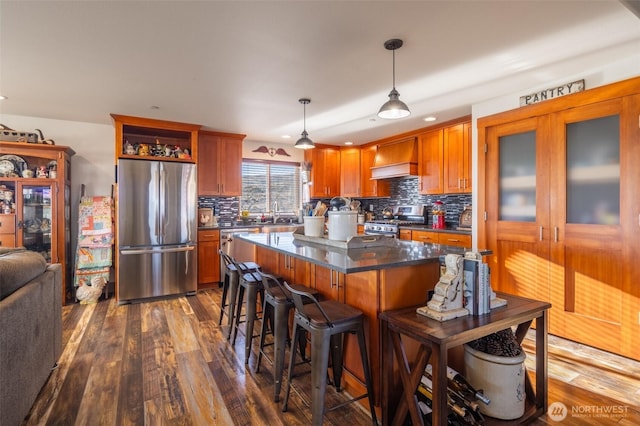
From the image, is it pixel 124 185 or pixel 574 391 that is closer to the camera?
pixel 574 391

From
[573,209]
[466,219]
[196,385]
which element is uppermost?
[573,209]

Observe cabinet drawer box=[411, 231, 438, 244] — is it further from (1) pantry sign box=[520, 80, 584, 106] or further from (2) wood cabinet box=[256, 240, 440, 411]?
(2) wood cabinet box=[256, 240, 440, 411]

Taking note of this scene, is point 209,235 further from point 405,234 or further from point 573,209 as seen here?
point 573,209

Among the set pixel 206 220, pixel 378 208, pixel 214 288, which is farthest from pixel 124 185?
pixel 378 208

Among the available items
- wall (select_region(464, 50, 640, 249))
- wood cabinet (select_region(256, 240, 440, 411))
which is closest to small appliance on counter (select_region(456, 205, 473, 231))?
wall (select_region(464, 50, 640, 249))

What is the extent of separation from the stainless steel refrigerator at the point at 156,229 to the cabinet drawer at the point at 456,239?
11.0ft

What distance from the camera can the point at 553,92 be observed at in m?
2.92

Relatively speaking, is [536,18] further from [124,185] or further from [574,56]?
[124,185]

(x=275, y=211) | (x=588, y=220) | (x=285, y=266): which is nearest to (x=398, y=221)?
(x=275, y=211)

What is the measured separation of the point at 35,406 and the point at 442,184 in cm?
459

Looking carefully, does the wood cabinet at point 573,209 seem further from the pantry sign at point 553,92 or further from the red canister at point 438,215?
the red canister at point 438,215

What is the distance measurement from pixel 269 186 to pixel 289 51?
366cm

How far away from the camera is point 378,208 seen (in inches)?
242

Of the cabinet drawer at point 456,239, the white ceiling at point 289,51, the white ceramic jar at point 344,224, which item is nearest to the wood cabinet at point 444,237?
the cabinet drawer at point 456,239
